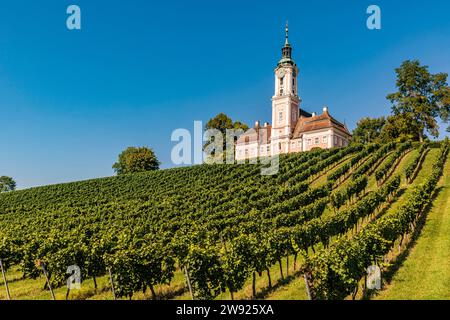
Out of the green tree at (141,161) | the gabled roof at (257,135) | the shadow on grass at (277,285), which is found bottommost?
the shadow on grass at (277,285)

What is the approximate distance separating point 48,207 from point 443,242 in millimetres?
49593

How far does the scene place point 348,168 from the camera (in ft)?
155

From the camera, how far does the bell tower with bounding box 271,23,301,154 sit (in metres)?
79.0

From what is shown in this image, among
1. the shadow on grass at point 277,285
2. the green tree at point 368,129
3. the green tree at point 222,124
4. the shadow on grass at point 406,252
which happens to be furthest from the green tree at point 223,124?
the shadow on grass at point 277,285

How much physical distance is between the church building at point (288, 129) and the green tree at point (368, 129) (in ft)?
41.7

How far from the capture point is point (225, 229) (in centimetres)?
2867

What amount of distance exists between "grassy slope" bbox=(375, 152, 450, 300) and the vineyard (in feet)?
3.08

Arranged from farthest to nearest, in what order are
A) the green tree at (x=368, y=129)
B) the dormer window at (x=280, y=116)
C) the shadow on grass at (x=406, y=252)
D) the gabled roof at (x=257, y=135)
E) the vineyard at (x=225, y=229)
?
the green tree at (x=368, y=129), the gabled roof at (x=257, y=135), the dormer window at (x=280, y=116), the shadow on grass at (x=406, y=252), the vineyard at (x=225, y=229)

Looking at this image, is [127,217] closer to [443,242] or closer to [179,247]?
[179,247]

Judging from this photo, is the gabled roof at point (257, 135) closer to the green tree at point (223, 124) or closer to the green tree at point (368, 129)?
the green tree at point (223, 124)

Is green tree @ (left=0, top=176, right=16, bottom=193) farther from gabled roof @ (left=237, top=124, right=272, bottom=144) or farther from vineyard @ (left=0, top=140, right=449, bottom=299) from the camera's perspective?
gabled roof @ (left=237, top=124, right=272, bottom=144)

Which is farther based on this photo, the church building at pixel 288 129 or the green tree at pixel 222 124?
the green tree at pixel 222 124

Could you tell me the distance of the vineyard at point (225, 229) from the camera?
16281mm
